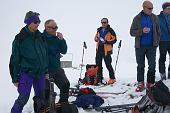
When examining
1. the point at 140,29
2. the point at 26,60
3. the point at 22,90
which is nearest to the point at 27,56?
the point at 26,60

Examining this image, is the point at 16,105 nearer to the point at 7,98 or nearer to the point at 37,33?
the point at 37,33

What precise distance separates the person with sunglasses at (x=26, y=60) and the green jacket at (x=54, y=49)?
71 centimetres

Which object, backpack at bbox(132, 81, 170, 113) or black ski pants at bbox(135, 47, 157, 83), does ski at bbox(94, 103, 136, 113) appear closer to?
backpack at bbox(132, 81, 170, 113)

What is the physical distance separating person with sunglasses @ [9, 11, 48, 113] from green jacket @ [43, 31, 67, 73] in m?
0.71

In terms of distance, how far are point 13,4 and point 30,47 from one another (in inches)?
2292

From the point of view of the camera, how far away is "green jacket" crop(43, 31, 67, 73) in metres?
7.66

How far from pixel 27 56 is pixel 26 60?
0.08m

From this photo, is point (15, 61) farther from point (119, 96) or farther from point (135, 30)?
point (135, 30)

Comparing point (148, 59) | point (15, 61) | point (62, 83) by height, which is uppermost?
point (15, 61)

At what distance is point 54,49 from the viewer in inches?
303

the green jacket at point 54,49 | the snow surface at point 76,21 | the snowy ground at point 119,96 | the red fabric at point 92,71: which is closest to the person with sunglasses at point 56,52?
the green jacket at point 54,49

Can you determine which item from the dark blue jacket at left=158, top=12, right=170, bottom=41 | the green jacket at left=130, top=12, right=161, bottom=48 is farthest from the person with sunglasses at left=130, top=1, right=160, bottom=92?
the dark blue jacket at left=158, top=12, right=170, bottom=41

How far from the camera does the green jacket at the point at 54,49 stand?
7.66 metres

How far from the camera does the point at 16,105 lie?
6801 mm
